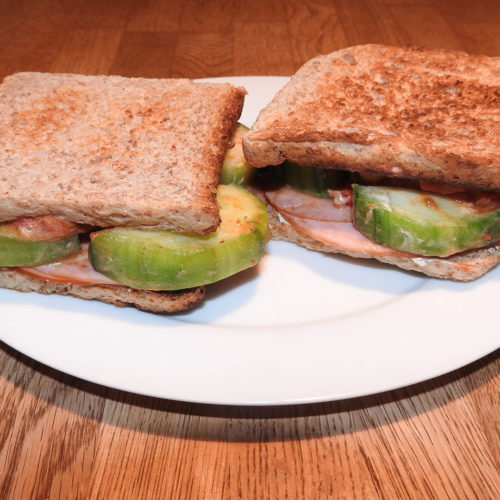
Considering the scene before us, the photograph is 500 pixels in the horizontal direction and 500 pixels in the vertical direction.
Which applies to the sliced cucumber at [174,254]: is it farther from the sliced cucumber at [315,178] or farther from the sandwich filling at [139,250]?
the sliced cucumber at [315,178]

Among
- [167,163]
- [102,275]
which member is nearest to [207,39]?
[167,163]

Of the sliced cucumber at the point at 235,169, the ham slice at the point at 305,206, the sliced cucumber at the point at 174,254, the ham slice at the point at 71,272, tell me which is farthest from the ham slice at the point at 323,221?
the ham slice at the point at 71,272

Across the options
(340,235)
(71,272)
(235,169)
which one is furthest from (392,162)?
(71,272)

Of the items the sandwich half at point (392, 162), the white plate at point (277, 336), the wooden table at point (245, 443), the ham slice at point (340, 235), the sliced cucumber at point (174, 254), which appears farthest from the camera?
the ham slice at point (340, 235)

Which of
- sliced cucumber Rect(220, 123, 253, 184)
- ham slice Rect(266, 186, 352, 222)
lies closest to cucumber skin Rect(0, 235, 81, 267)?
sliced cucumber Rect(220, 123, 253, 184)

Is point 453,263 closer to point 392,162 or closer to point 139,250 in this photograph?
point 392,162

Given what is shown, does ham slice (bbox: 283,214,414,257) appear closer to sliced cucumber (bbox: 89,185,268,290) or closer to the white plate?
the white plate
